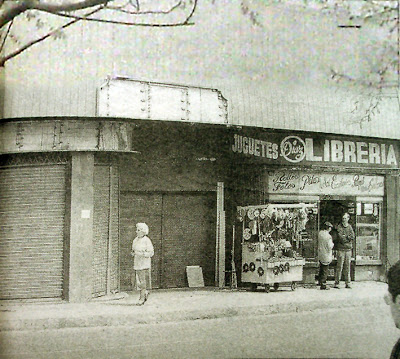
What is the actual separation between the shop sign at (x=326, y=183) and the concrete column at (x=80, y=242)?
162 cm

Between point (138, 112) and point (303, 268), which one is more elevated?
point (138, 112)

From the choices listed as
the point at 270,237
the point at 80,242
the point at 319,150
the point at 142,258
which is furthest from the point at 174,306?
the point at 319,150

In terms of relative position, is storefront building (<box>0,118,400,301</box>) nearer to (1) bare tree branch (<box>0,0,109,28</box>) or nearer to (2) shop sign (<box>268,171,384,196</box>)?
(2) shop sign (<box>268,171,384,196</box>)

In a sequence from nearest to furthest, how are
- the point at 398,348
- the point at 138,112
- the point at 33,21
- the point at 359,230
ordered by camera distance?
1. the point at 398,348
2. the point at 33,21
3. the point at 138,112
4. the point at 359,230

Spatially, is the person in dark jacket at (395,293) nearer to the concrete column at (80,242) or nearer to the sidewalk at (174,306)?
the sidewalk at (174,306)

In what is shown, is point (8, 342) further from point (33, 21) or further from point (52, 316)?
point (33, 21)

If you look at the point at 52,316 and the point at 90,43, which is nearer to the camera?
the point at 90,43

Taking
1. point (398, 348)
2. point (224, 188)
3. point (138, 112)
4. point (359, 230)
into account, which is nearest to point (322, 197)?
point (359, 230)

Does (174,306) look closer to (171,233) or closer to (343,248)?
(171,233)

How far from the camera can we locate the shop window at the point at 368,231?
199 inches

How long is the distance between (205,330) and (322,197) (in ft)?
5.10

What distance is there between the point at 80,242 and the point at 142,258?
1.78 ft

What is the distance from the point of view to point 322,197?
518 centimetres

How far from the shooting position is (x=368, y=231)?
16.7 ft
